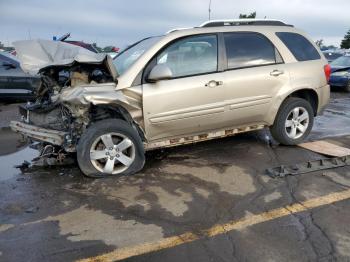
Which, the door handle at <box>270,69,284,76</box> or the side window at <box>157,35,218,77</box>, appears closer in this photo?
the side window at <box>157,35,218,77</box>

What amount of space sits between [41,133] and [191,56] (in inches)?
84.4

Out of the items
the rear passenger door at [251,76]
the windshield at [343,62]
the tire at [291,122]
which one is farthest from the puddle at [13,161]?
the windshield at [343,62]

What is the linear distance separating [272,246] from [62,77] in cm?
354

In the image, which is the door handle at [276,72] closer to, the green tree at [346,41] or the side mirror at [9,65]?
the side mirror at [9,65]

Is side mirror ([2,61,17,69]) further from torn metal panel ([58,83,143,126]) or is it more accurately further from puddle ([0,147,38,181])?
torn metal panel ([58,83,143,126])

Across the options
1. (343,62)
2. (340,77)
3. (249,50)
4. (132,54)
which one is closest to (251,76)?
(249,50)

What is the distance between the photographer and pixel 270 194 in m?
4.29

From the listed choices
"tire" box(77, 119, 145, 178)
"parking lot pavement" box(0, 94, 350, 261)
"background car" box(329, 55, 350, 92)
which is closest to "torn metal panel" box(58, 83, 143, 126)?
"tire" box(77, 119, 145, 178)

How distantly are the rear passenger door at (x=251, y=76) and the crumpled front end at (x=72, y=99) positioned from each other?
134cm

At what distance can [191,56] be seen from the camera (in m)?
5.14

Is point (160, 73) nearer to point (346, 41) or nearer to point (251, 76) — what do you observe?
point (251, 76)

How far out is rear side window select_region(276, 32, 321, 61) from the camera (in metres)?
5.91

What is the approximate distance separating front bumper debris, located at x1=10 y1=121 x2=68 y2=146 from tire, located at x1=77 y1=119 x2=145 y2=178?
0.31 meters

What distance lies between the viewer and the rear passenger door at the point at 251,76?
5336 millimetres
